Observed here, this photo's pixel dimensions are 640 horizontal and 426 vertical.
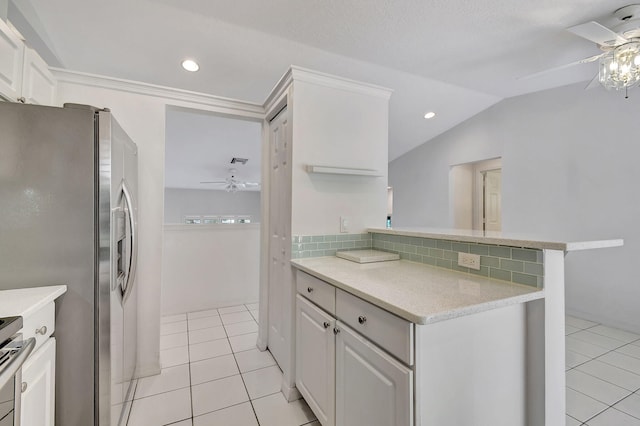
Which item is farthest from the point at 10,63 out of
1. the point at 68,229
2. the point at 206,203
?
the point at 206,203

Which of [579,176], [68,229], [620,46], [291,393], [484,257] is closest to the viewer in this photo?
[68,229]

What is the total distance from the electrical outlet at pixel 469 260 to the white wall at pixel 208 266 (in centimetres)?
281

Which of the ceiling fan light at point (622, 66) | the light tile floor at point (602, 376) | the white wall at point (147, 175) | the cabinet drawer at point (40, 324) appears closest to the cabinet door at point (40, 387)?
the cabinet drawer at point (40, 324)

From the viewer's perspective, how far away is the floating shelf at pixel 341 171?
1902 millimetres

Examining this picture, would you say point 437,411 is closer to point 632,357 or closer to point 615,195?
point 632,357

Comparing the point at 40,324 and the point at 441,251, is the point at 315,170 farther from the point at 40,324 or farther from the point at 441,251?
the point at 40,324

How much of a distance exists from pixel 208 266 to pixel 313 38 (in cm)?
284

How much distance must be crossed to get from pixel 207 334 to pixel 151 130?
203cm

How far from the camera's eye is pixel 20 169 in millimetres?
1207

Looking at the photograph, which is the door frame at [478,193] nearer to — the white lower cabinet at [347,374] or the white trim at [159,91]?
the white trim at [159,91]

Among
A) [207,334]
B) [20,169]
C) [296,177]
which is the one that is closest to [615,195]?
[296,177]

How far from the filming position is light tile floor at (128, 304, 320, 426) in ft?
5.53

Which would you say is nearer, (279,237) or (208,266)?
(279,237)

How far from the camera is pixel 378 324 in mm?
1085
